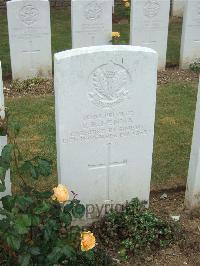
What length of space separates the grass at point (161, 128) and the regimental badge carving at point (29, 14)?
1.33 metres

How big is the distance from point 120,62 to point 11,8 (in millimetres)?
4396

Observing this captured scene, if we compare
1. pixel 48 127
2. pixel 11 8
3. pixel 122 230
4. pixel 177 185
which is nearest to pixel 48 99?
pixel 48 127

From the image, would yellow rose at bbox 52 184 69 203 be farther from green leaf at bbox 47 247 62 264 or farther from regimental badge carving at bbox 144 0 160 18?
regimental badge carving at bbox 144 0 160 18

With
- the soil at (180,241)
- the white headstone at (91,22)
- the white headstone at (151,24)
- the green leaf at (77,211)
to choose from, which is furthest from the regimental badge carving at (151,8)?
the green leaf at (77,211)

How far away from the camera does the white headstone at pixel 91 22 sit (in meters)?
7.82

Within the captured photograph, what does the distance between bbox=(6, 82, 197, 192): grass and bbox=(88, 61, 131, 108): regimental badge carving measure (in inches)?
60.1

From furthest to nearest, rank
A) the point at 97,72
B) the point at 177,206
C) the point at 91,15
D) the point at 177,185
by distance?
the point at 91,15 < the point at 177,185 < the point at 177,206 < the point at 97,72

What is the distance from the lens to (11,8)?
748 centimetres

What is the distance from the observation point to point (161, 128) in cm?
631

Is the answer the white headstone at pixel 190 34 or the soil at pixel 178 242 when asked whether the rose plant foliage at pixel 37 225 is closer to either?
the soil at pixel 178 242

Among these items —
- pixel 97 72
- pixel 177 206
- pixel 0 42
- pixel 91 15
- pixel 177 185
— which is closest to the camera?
pixel 97 72

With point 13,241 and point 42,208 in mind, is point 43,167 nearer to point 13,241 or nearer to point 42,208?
point 42,208

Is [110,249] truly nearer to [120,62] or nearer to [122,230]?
[122,230]

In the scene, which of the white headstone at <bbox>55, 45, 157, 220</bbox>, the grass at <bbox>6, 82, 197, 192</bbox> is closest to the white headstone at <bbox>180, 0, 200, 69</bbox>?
the grass at <bbox>6, 82, 197, 192</bbox>
